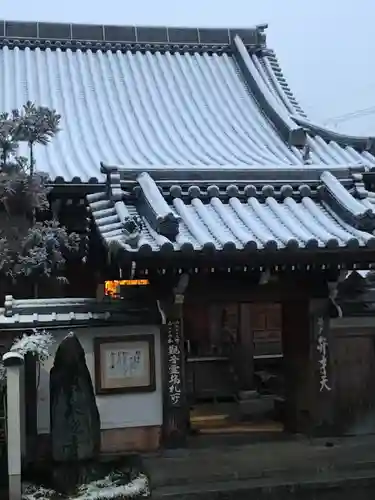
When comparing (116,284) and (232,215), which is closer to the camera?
(232,215)

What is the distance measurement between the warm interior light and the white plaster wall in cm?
55

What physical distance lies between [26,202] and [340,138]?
6.13 metres

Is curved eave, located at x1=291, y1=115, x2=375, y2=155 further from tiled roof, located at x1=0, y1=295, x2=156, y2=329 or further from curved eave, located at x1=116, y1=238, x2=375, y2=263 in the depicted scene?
tiled roof, located at x1=0, y1=295, x2=156, y2=329

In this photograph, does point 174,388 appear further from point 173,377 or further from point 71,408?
point 71,408

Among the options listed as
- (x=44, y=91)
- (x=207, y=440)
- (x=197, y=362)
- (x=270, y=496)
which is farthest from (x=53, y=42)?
(x=270, y=496)

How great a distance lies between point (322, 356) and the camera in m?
8.84

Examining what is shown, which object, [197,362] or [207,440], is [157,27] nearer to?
[197,362]

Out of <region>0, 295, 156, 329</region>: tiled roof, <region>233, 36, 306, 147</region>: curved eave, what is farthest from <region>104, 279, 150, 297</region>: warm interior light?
<region>233, 36, 306, 147</region>: curved eave

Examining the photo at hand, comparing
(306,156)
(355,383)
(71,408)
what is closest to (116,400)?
(71,408)

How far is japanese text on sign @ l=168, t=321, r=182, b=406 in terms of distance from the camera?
831cm

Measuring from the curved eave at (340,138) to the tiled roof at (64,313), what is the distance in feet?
17.5

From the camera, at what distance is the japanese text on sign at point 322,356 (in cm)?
877

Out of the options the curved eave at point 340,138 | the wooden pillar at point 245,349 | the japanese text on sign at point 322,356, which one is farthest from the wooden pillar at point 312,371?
the wooden pillar at point 245,349

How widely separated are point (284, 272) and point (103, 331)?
2.36m
